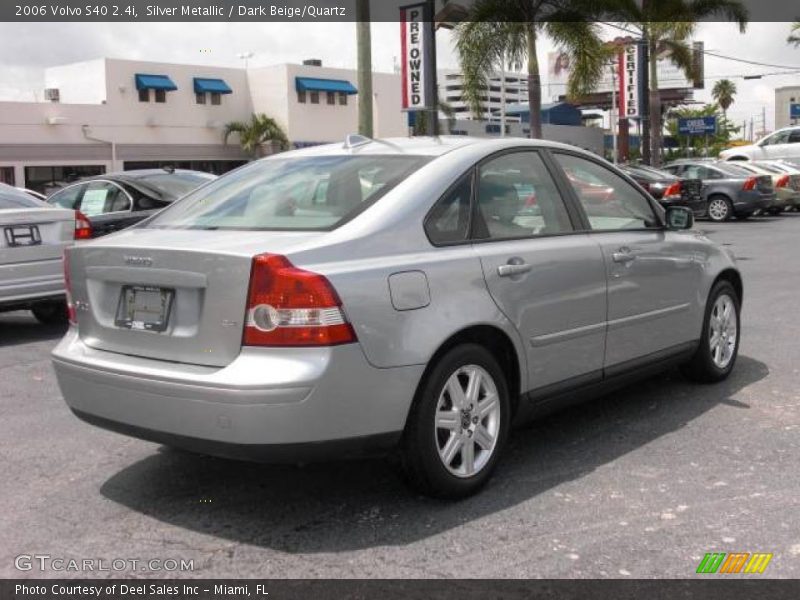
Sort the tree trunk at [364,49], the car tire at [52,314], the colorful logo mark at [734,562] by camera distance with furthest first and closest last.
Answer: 1. the tree trunk at [364,49]
2. the car tire at [52,314]
3. the colorful logo mark at [734,562]

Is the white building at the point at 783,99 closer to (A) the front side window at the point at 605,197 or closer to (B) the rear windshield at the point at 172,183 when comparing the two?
(B) the rear windshield at the point at 172,183

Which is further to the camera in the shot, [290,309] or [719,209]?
[719,209]

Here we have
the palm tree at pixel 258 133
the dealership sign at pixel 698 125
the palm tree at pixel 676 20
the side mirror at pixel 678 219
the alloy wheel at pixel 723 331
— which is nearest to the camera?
the side mirror at pixel 678 219

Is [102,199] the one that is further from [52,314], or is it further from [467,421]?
[467,421]

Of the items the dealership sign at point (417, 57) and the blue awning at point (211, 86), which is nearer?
the dealership sign at point (417, 57)

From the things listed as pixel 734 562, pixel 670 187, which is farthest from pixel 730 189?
pixel 734 562

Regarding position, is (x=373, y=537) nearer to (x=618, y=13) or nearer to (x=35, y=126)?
(x=618, y=13)

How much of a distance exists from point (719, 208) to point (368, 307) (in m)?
21.2

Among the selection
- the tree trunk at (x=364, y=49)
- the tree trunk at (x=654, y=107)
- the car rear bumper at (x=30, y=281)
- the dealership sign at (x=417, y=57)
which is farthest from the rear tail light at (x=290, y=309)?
the tree trunk at (x=654, y=107)

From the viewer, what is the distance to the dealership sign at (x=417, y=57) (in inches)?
827

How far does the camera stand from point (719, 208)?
75.8 feet

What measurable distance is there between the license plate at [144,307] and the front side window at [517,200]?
56.8 inches

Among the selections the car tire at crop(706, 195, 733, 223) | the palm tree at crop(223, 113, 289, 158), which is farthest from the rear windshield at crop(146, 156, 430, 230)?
the palm tree at crop(223, 113, 289, 158)

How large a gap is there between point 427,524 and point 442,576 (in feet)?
1.59
